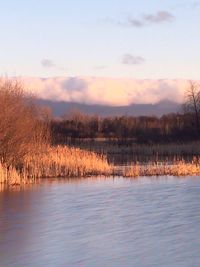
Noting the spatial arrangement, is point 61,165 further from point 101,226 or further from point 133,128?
point 133,128

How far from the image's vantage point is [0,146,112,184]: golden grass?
21.1 m

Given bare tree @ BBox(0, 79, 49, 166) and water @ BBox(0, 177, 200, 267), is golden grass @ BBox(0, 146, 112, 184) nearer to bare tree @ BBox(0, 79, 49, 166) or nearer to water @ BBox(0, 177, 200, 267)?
bare tree @ BBox(0, 79, 49, 166)

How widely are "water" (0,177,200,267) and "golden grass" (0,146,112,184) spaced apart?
132 inches

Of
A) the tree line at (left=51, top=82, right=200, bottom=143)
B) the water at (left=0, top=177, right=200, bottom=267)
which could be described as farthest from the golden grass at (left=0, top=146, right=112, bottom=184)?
the tree line at (left=51, top=82, right=200, bottom=143)

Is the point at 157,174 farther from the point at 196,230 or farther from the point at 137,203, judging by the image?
the point at 196,230

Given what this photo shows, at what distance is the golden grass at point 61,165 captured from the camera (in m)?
21.1

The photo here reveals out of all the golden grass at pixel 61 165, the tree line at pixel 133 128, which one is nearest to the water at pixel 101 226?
the golden grass at pixel 61 165

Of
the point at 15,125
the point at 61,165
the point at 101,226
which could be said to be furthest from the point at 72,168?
the point at 101,226

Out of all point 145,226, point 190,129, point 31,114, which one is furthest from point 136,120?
point 145,226

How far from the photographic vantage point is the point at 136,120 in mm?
54656

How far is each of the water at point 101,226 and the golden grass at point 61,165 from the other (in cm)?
336

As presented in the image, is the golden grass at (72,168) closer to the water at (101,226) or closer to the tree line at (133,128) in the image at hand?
the water at (101,226)

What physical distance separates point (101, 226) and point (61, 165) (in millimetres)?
11738

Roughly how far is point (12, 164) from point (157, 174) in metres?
5.36
